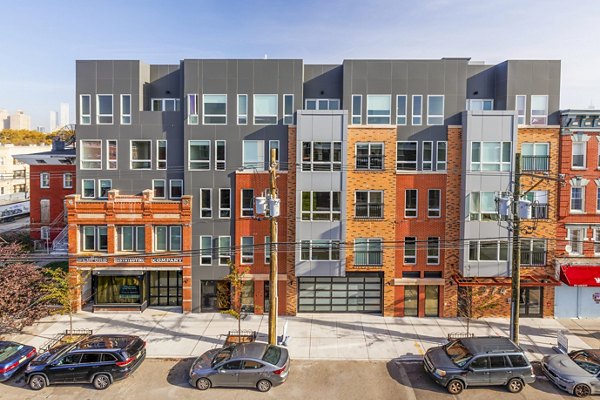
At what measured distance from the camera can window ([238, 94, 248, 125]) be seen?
26.3 meters

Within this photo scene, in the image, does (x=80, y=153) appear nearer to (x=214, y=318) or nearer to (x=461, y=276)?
(x=214, y=318)

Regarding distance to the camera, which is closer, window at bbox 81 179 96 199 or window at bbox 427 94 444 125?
window at bbox 427 94 444 125

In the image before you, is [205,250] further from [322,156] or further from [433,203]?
[433,203]

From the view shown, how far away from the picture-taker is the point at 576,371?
1756 cm

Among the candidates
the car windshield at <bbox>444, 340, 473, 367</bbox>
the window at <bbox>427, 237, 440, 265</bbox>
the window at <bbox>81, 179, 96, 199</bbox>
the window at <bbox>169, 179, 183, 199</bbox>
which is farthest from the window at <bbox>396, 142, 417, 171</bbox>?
the window at <bbox>81, 179, 96, 199</bbox>

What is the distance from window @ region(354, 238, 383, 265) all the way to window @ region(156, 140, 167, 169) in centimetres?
1273

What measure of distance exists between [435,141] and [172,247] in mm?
17039

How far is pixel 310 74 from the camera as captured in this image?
27250 mm

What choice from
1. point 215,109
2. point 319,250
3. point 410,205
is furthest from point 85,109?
point 410,205

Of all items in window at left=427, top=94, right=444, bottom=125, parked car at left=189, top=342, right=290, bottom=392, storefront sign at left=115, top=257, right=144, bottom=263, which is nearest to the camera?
parked car at left=189, top=342, right=290, bottom=392

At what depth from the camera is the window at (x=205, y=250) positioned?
2648cm

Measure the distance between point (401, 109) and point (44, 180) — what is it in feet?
92.5

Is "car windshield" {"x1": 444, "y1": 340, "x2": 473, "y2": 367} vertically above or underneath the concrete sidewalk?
above

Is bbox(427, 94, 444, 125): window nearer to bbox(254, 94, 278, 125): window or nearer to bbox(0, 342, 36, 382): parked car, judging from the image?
bbox(254, 94, 278, 125): window
